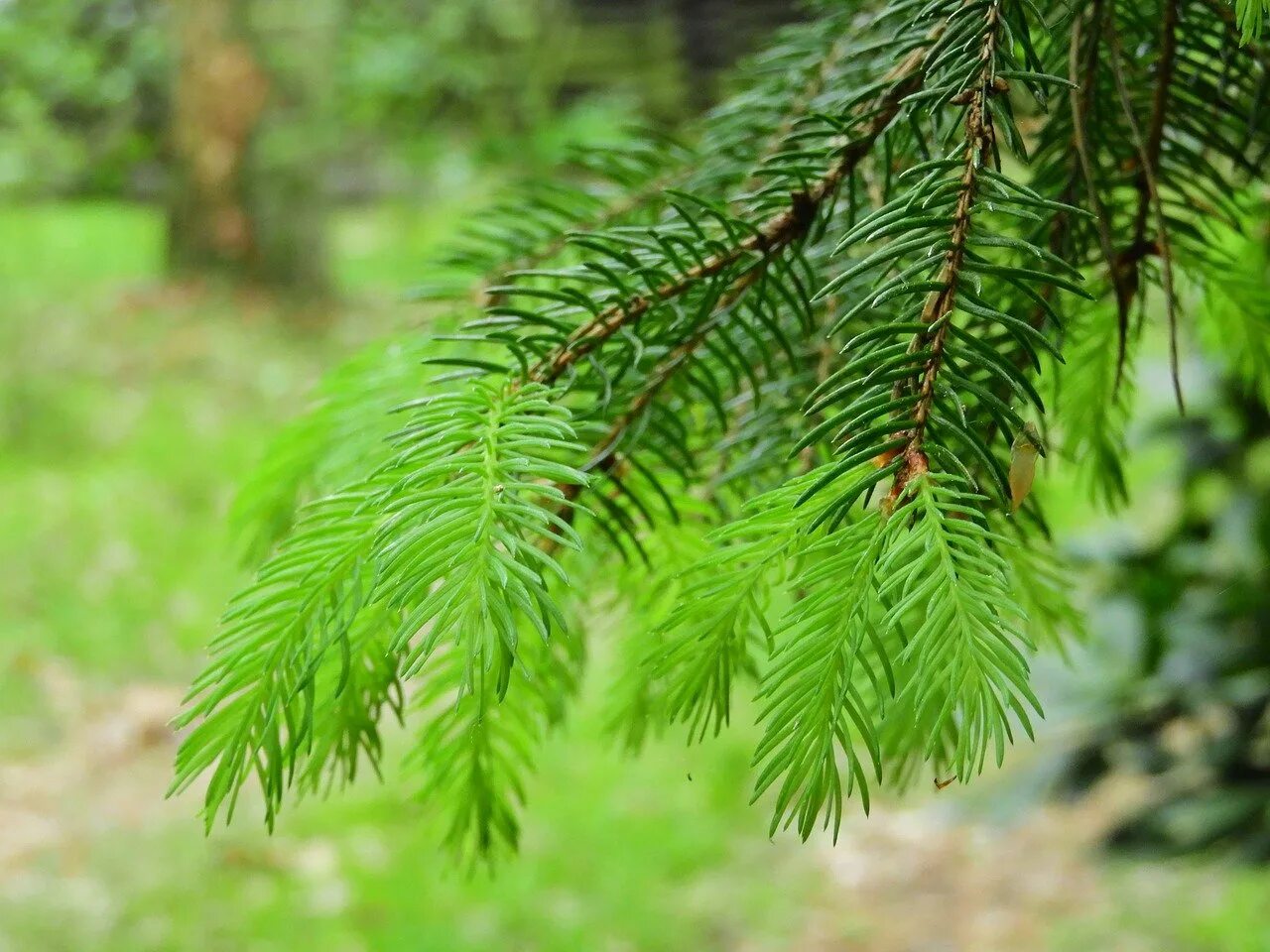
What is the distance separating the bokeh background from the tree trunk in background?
12 mm

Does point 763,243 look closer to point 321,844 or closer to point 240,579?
point 240,579

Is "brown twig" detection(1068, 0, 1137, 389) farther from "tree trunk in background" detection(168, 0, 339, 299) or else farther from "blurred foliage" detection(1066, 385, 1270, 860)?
"tree trunk in background" detection(168, 0, 339, 299)

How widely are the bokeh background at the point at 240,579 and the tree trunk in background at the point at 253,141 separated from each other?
12 millimetres

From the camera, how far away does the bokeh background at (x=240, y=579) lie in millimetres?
1838

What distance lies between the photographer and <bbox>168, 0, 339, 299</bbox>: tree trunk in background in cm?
410

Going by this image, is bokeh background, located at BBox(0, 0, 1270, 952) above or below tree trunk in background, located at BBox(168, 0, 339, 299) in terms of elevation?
below

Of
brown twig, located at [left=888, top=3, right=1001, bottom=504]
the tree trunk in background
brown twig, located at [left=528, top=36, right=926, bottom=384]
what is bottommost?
brown twig, located at [left=888, top=3, right=1001, bottom=504]

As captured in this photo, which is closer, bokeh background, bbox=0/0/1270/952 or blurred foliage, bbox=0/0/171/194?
bokeh background, bbox=0/0/1270/952

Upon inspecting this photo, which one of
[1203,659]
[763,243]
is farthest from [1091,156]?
[1203,659]

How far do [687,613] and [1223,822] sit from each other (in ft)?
5.54

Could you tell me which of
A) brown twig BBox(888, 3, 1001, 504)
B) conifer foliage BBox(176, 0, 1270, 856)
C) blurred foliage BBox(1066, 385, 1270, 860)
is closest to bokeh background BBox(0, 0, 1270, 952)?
blurred foliage BBox(1066, 385, 1270, 860)

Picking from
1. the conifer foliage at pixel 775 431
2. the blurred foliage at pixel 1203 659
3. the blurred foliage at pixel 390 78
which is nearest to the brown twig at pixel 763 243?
the conifer foliage at pixel 775 431

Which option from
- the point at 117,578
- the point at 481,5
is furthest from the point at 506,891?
the point at 481,5

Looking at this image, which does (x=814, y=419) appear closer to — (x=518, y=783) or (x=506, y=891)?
(x=518, y=783)
